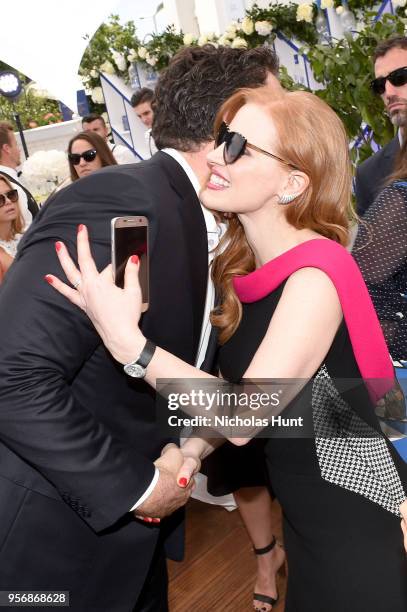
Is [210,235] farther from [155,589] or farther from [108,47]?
[108,47]

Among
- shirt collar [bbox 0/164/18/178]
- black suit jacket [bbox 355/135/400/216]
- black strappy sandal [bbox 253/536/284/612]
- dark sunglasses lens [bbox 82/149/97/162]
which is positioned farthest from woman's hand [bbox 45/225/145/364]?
shirt collar [bbox 0/164/18/178]

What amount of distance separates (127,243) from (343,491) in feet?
2.44

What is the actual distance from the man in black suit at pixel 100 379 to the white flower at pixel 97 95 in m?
7.54

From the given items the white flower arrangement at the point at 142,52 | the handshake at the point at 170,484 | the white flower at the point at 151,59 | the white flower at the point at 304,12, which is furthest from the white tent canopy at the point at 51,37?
the handshake at the point at 170,484

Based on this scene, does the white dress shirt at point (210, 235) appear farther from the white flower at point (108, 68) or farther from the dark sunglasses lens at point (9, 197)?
the white flower at point (108, 68)

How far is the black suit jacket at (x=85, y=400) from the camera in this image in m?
1.34

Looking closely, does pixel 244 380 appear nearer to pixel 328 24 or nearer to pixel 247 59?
pixel 247 59

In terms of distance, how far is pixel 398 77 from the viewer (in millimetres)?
3805

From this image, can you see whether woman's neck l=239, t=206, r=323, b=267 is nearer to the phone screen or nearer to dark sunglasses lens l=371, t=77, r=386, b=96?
the phone screen

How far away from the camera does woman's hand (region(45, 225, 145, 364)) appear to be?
4.31 ft

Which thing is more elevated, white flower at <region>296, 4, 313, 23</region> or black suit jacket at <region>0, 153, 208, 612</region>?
white flower at <region>296, 4, 313, 23</region>

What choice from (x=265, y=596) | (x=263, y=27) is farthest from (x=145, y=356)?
(x=263, y=27)

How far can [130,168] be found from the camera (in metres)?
1.51

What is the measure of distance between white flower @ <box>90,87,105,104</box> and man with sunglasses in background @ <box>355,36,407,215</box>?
18.6 ft
